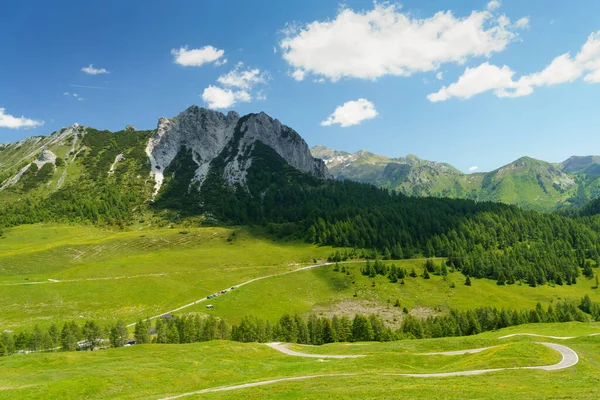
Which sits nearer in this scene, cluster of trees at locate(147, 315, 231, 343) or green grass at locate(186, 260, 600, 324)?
cluster of trees at locate(147, 315, 231, 343)

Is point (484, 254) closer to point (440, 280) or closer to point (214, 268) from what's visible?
point (440, 280)

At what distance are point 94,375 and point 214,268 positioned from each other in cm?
11925

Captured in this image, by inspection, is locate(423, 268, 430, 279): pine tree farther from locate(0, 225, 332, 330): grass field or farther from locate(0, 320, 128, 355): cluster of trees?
locate(0, 320, 128, 355): cluster of trees

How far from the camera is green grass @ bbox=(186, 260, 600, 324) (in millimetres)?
120688

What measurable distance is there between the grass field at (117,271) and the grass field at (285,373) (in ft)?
183

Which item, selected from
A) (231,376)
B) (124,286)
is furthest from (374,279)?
(231,376)

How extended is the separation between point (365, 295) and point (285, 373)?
9570cm

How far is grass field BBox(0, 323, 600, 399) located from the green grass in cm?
5283

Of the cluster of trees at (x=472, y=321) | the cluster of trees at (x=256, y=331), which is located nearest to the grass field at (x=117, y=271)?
the cluster of trees at (x=256, y=331)

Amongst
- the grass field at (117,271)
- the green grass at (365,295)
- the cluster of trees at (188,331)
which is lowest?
the green grass at (365,295)

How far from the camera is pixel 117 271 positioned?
145 m

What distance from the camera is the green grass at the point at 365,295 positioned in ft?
396

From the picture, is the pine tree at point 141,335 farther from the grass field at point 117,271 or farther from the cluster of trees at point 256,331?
the grass field at point 117,271

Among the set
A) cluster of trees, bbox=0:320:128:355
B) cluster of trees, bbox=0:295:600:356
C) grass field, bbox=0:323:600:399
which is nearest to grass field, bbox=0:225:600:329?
cluster of trees, bbox=0:320:128:355
